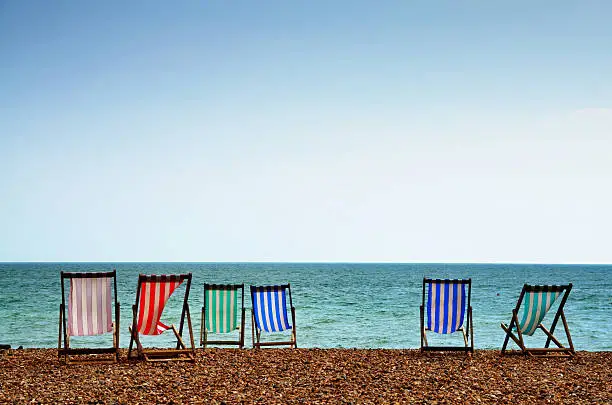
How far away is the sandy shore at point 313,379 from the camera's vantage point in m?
5.41

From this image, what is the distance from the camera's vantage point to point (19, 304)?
78.5 ft

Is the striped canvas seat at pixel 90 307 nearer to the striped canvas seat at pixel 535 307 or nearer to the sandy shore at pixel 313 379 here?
the sandy shore at pixel 313 379

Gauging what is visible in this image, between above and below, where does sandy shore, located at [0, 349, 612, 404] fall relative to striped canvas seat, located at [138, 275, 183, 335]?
below

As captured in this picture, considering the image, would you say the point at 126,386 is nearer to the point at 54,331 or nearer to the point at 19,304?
the point at 54,331

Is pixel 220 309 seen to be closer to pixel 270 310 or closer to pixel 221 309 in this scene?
pixel 221 309

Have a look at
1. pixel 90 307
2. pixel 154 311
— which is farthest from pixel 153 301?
pixel 90 307

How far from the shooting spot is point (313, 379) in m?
6.18

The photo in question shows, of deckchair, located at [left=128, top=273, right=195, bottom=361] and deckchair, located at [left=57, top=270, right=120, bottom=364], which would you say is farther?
deckchair, located at [left=128, top=273, right=195, bottom=361]

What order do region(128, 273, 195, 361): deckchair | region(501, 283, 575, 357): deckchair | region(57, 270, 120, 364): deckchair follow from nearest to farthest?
1. region(57, 270, 120, 364): deckchair
2. region(128, 273, 195, 361): deckchair
3. region(501, 283, 575, 357): deckchair

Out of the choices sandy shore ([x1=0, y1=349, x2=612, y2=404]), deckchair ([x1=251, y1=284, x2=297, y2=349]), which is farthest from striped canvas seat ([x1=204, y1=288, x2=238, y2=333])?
sandy shore ([x1=0, y1=349, x2=612, y2=404])

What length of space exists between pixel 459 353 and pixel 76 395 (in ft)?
15.3

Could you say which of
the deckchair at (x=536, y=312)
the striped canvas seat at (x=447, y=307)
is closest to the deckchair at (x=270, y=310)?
the striped canvas seat at (x=447, y=307)

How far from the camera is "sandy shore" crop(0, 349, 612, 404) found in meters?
5.41

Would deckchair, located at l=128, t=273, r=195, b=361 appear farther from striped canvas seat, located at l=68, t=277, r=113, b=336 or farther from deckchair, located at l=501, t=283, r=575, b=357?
deckchair, located at l=501, t=283, r=575, b=357
